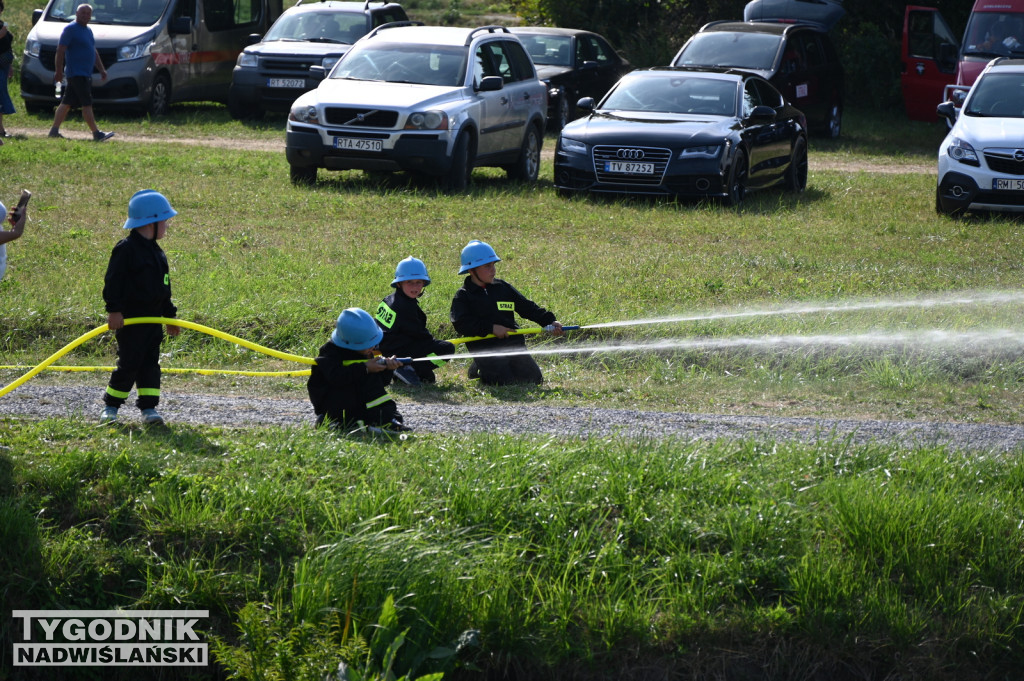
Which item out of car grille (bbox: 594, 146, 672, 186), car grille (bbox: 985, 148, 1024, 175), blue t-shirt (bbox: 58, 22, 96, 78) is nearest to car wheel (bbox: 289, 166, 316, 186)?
car grille (bbox: 594, 146, 672, 186)

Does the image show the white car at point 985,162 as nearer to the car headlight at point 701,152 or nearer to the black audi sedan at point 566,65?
the car headlight at point 701,152

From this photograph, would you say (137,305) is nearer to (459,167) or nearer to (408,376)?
(408,376)

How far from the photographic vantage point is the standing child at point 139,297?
700 cm

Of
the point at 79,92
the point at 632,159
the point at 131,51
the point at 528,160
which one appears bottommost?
the point at 528,160

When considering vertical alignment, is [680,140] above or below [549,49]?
below

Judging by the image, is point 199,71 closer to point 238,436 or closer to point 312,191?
point 312,191

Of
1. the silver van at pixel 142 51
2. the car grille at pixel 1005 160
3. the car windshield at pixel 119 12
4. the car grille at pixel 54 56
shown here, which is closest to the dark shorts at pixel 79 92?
the car grille at pixel 54 56

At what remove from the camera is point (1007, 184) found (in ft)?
46.3

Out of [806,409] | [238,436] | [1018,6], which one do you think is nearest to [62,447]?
[238,436]

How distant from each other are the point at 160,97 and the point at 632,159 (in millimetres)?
10373

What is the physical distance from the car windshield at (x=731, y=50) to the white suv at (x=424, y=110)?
3.27 meters

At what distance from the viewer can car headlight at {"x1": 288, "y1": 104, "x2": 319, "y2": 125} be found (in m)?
15.1

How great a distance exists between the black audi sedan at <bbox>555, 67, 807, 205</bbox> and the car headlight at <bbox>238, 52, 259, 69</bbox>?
24.5ft


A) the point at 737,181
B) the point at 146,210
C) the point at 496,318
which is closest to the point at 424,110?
the point at 737,181
